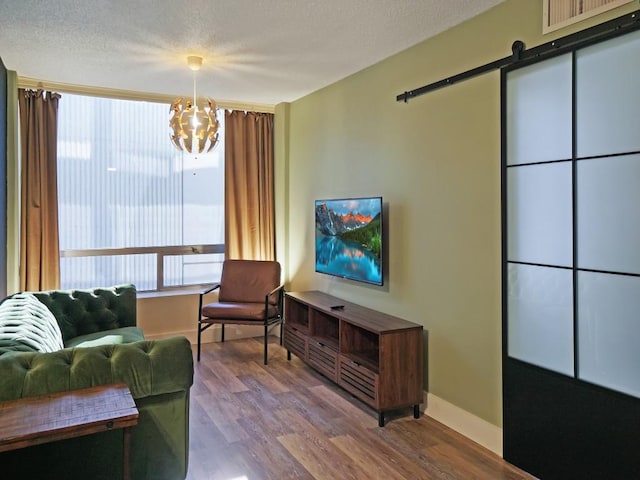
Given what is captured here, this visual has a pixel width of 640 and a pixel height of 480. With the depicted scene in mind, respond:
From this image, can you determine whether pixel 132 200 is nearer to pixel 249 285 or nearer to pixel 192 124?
pixel 249 285

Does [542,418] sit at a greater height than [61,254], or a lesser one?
lesser

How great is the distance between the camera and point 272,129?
19.0 ft

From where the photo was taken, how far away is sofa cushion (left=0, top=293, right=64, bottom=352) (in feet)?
7.80

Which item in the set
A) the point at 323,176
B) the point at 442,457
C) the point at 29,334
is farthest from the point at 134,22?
the point at 442,457

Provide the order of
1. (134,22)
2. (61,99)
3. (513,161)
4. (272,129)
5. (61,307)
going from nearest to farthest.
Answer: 1. (513,161)
2. (134,22)
3. (61,307)
4. (61,99)
5. (272,129)

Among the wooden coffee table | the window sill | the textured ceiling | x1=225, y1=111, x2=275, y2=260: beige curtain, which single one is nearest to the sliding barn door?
the textured ceiling

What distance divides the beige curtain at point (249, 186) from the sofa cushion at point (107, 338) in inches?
73.5


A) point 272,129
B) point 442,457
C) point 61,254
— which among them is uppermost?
point 272,129

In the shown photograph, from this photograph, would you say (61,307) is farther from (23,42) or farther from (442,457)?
(442,457)

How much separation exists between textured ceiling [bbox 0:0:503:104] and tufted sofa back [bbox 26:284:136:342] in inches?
72.6

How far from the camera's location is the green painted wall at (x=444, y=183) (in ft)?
9.71

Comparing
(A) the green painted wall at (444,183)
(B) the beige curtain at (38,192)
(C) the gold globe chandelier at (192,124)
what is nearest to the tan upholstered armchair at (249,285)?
(A) the green painted wall at (444,183)

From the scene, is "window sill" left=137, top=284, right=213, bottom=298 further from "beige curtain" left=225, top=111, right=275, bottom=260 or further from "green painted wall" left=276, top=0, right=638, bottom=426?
"green painted wall" left=276, top=0, right=638, bottom=426

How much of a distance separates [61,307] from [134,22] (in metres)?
2.18
